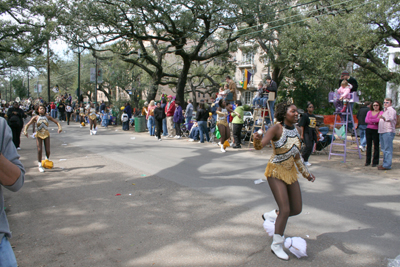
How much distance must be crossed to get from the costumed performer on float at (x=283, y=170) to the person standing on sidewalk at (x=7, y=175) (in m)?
2.64

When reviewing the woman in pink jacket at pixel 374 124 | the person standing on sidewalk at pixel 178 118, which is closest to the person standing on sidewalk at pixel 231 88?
the person standing on sidewalk at pixel 178 118

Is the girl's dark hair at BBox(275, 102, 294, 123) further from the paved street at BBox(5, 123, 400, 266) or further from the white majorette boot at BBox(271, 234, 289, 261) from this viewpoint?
the paved street at BBox(5, 123, 400, 266)

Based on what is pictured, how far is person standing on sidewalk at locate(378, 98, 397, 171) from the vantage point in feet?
27.0

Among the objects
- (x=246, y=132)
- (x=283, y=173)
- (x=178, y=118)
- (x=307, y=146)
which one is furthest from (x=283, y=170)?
(x=178, y=118)

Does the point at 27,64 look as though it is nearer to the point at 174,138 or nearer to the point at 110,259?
the point at 174,138

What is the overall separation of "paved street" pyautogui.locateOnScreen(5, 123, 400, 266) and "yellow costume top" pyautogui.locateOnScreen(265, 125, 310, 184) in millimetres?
963

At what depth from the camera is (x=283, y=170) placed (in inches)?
151

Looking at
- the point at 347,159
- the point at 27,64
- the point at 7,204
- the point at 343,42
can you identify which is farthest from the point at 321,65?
the point at 27,64

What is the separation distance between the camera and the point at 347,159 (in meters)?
10.3

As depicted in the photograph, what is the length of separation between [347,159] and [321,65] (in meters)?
10.1

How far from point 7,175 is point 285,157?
3.00 metres

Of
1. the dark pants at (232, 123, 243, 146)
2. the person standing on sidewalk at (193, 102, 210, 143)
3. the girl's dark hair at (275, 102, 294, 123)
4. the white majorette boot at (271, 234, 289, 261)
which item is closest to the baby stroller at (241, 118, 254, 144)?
the dark pants at (232, 123, 243, 146)

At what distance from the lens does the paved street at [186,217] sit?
3.77 m

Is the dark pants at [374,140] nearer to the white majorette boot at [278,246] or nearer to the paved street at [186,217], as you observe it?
the paved street at [186,217]
